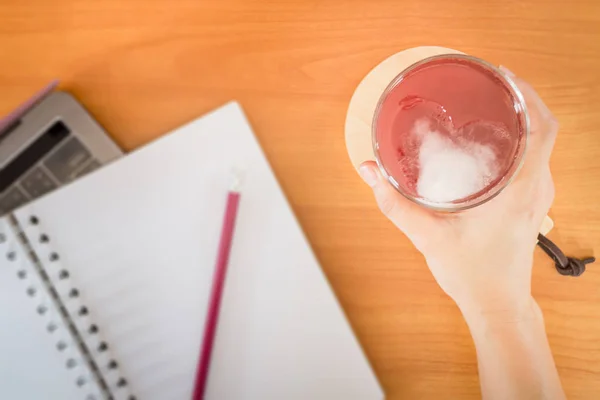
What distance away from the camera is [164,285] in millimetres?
524

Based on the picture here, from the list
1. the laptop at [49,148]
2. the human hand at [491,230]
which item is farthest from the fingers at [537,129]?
the laptop at [49,148]

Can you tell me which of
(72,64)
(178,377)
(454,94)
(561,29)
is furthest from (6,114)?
(561,29)

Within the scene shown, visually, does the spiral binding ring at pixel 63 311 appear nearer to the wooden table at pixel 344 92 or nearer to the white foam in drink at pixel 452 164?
the wooden table at pixel 344 92

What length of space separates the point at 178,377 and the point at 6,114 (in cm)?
31

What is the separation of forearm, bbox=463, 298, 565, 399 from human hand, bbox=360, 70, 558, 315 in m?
0.01

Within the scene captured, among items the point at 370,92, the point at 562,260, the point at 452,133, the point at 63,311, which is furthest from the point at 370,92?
the point at 63,311

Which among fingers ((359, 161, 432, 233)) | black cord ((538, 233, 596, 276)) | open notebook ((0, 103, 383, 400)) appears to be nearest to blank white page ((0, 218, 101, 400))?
open notebook ((0, 103, 383, 400))

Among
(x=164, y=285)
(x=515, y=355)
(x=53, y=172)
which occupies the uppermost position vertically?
(x=53, y=172)

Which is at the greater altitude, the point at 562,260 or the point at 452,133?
the point at 452,133

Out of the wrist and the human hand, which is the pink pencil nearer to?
the human hand

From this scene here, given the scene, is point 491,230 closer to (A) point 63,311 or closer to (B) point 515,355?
(B) point 515,355

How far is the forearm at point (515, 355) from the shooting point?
515 millimetres

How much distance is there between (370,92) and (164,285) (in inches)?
10.7

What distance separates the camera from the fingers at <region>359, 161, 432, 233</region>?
492mm
